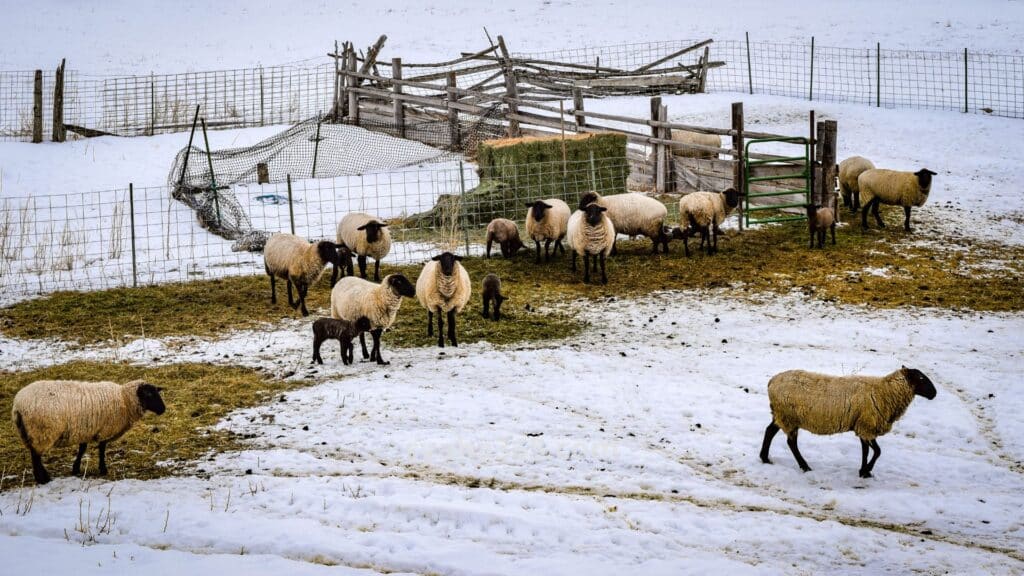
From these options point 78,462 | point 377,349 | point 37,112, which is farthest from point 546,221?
point 37,112

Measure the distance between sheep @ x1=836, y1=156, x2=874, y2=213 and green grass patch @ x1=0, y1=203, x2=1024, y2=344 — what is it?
2050 millimetres

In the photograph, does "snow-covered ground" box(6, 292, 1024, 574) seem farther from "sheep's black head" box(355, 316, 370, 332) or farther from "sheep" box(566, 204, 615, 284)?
"sheep" box(566, 204, 615, 284)

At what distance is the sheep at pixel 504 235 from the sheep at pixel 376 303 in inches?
183

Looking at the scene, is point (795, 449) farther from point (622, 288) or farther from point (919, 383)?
point (622, 288)

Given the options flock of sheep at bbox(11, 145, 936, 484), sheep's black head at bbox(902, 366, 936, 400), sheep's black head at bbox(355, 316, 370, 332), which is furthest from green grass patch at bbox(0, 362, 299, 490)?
sheep's black head at bbox(902, 366, 936, 400)

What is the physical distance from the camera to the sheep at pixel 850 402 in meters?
7.59

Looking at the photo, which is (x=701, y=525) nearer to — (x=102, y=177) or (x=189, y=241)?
(x=189, y=241)

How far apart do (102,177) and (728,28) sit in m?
27.6

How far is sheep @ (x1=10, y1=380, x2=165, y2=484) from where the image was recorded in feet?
22.9

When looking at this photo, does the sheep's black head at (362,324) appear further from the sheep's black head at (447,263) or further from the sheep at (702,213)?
the sheep at (702,213)

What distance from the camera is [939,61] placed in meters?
31.4

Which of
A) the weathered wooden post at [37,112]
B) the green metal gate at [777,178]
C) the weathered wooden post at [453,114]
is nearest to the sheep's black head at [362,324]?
the green metal gate at [777,178]

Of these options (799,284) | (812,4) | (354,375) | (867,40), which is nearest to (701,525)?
(354,375)

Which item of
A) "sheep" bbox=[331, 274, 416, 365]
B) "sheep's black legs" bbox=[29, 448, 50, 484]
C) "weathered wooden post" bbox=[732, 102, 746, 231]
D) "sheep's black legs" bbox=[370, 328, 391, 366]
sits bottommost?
"sheep's black legs" bbox=[29, 448, 50, 484]
